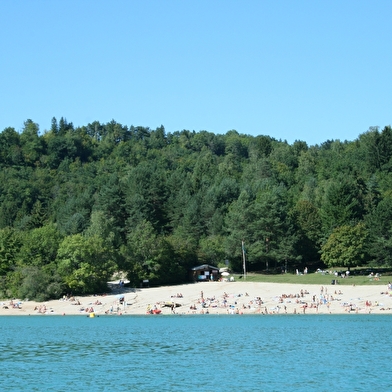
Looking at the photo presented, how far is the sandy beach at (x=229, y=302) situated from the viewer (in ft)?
233

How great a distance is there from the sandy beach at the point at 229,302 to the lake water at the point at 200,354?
4032 millimetres

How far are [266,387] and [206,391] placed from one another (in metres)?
2.81

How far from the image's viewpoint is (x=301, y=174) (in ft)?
546

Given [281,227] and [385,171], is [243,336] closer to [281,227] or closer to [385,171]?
[281,227]

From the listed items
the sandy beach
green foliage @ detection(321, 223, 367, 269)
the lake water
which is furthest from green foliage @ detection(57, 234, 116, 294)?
green foliage @ detection(321, 223, 367, 269)

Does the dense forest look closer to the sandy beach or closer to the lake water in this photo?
the sandy beach

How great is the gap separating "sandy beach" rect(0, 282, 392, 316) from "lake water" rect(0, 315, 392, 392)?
4032 mm

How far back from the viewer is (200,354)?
1730 inches

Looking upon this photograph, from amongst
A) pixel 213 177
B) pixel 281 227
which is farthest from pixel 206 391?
pixel 213 177

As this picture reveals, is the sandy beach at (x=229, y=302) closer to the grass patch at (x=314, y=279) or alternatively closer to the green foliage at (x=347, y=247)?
the grass patch at (x=314, y=279)

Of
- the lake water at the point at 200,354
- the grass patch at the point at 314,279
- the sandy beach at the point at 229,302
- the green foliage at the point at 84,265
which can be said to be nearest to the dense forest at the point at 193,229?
the green foliage at the point at 84,265

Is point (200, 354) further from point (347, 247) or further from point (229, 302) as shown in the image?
point (347, 247)

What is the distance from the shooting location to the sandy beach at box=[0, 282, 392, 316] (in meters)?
71.1

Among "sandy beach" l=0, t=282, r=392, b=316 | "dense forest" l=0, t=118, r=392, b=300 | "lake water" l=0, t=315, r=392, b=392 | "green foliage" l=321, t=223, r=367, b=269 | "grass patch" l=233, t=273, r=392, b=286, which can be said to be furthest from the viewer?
"green foliage" l=321, t=223, r=367, b=269
